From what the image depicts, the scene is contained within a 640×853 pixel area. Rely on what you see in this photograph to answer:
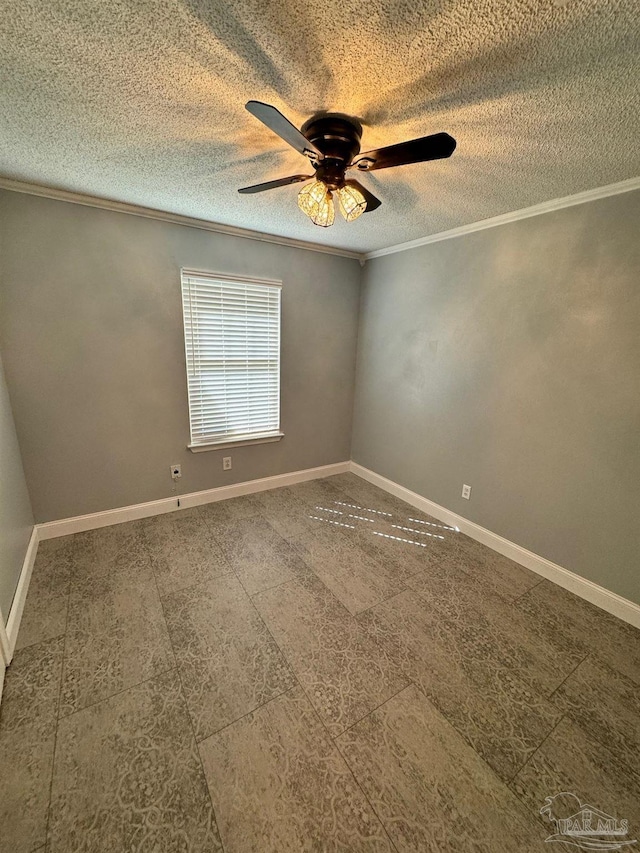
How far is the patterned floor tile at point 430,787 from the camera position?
98cm

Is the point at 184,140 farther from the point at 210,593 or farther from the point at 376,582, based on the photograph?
the point at 376,582

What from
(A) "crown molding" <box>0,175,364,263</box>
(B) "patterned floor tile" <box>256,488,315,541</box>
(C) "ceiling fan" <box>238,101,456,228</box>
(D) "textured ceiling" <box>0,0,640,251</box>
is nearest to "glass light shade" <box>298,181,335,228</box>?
(C) "ceiling fan" <box>238,101,456,228</box>

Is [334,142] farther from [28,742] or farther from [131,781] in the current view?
[28,742]

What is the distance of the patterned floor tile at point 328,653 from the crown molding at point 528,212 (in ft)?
8.86

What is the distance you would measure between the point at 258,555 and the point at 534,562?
1929mm

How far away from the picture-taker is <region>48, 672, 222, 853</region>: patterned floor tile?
956mm

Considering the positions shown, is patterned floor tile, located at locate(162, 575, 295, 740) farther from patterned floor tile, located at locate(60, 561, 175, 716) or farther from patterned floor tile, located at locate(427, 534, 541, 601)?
patterned floor tile, located at locate(427, 534, 541, 601)

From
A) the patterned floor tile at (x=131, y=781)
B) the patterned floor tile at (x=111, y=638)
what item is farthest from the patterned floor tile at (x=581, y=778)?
the patterned floor tile at (x=111, y=638)

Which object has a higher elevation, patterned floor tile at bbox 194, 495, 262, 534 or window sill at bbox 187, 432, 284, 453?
window sill at bbox 187, 432, 284, 453

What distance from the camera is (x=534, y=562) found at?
7.18ft

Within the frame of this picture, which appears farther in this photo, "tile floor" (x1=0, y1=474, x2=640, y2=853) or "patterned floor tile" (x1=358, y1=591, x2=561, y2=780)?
"patterned floor tile" (x1=358, y1=591, x2=561, y2=780)

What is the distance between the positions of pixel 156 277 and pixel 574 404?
3001 mm

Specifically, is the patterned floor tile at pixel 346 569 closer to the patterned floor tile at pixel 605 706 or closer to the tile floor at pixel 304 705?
the tile floor at pixel 304 705

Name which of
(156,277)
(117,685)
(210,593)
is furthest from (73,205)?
(117,685)
